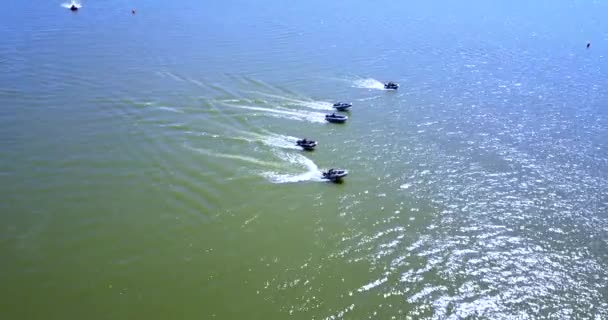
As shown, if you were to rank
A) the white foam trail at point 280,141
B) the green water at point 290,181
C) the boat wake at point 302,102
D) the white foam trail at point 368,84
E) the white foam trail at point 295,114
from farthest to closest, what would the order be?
the white foam trail at point 368,84 < the boat wake at point 302,102 < the white foam trail at point 295,114 < the white foam trail at point 280,141 < the green water at point 290,181

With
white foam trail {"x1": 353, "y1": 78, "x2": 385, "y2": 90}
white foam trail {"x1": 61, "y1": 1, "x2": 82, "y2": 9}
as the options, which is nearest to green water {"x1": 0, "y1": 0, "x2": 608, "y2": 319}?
white foam trail {"x1": 353, "y1": 78, "x2": 385, "y2": 90}

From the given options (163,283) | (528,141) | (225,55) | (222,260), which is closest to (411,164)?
(528,141)

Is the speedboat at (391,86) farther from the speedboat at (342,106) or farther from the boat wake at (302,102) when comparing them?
the boat wake at (302,102)

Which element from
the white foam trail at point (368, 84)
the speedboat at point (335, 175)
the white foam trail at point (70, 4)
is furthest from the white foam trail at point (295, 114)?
the white foam trail at point (70, 4)

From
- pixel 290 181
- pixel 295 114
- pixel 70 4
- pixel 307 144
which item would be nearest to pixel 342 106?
pixel 295 114

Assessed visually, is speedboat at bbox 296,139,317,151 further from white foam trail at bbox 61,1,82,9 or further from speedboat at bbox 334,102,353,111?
white foam trail at bbox 61,1,82,9

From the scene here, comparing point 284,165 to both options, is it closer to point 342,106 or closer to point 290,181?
point 290,181

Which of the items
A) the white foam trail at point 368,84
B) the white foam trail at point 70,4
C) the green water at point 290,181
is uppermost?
the white foam trail at point 70,4
